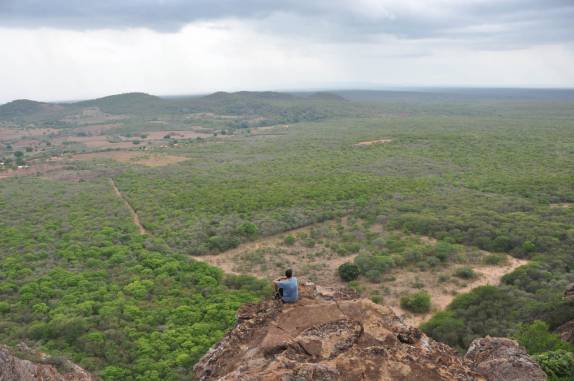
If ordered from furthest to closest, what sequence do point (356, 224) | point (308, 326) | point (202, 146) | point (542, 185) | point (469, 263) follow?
point (202, 146) < point (542, 185) < point (356, 224) < point (469, 263) < point (308, 326)

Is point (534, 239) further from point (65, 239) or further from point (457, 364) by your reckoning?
point (65, 239)

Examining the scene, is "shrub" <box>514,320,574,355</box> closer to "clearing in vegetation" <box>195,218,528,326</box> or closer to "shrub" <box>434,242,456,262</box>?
"clearing in vegetation" <box>195,218,528,326</box>

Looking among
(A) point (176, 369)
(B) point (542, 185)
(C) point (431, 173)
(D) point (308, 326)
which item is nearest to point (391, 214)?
(B) point (542, 185)

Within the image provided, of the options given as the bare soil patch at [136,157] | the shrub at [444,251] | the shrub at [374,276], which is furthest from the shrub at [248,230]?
the bare soil patch at [136,157]

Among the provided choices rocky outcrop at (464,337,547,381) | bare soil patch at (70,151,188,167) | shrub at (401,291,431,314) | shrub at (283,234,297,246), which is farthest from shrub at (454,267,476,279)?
bare soil patch at (70,151,188,167)

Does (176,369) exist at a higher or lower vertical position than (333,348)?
lower

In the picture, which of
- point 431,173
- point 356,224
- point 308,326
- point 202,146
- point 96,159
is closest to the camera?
point 308,326
